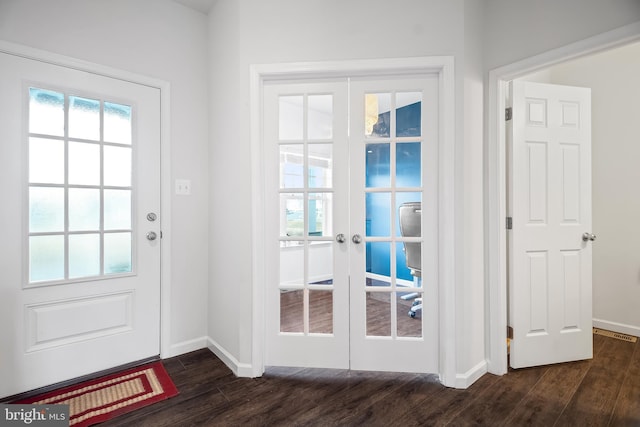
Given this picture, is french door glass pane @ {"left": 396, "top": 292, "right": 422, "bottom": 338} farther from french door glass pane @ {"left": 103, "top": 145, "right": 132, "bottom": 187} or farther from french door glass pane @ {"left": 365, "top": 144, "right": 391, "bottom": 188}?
french door glass pane @ {"left": 103, "top": 145, "right": 132, "bottom": 187}

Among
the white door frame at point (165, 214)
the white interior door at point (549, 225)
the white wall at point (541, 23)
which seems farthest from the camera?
the white door frame at point (165, 214)

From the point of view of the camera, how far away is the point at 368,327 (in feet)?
6.70

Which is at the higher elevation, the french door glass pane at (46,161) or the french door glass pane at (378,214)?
the french door glass pane at (46,161)

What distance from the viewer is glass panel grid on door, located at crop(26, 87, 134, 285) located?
1863 millimetres

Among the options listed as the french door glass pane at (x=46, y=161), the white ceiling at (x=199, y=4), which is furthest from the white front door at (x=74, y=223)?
the white ceiling at (x=199, y=4)

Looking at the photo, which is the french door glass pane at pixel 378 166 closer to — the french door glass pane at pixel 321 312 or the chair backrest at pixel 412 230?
the chair backrest at pixel 412 230

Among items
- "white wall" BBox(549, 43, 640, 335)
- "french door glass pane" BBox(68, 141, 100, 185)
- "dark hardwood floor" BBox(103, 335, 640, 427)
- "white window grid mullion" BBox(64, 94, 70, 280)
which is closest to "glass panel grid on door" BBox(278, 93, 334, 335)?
"dark hardwood floor" BBox(103, 335, 640, 427)

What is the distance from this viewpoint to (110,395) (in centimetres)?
181

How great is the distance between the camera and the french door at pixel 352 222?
1.99 meters

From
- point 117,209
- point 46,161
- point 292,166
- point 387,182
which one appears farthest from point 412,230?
point 46,161

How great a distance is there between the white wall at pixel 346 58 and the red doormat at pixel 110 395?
0.50 m

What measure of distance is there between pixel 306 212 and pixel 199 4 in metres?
1.88

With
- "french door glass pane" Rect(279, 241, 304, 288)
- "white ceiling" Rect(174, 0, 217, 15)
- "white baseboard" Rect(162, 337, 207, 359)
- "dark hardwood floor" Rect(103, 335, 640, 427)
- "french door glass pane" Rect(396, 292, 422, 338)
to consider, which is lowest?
"dark hardwood floor" Rect(103, 335, 640, 427)

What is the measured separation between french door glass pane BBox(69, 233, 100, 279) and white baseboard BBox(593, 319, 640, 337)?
4.29 meters
